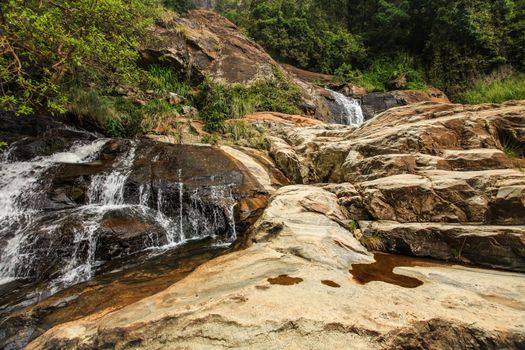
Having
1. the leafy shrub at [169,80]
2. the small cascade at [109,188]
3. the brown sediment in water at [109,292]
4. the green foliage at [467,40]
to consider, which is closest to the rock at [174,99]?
the leafy shrub at [169,80]

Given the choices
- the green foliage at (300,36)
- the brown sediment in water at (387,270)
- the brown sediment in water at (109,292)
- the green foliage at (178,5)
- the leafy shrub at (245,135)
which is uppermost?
the green foliage at (178,5)

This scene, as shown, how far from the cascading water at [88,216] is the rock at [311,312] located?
8.54 ft

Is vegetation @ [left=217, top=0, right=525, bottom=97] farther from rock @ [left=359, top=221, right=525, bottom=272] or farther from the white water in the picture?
the white water

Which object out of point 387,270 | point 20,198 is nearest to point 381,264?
point 387,270

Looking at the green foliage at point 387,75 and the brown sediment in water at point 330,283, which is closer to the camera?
the brown sediment in water at point 330,283

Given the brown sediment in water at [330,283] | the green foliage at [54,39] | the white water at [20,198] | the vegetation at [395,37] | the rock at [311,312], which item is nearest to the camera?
the rock at [311,312]

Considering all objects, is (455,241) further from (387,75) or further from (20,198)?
(387,75)

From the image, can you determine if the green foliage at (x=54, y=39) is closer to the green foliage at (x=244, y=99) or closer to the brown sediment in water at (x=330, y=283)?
the green foliage at (x=244, y=99)

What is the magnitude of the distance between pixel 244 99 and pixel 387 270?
11513mm

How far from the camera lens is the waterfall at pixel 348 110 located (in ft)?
50.2

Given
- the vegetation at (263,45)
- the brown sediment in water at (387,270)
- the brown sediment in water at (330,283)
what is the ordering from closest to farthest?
the brown sediment in water at (330,283)
the brown sediment in water at (387,270)
the vegetation at (263,45)

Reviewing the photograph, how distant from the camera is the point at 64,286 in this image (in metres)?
4.08

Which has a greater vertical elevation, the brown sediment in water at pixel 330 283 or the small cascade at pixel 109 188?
the small cascade at pixel 109 188

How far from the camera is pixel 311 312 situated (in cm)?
199
